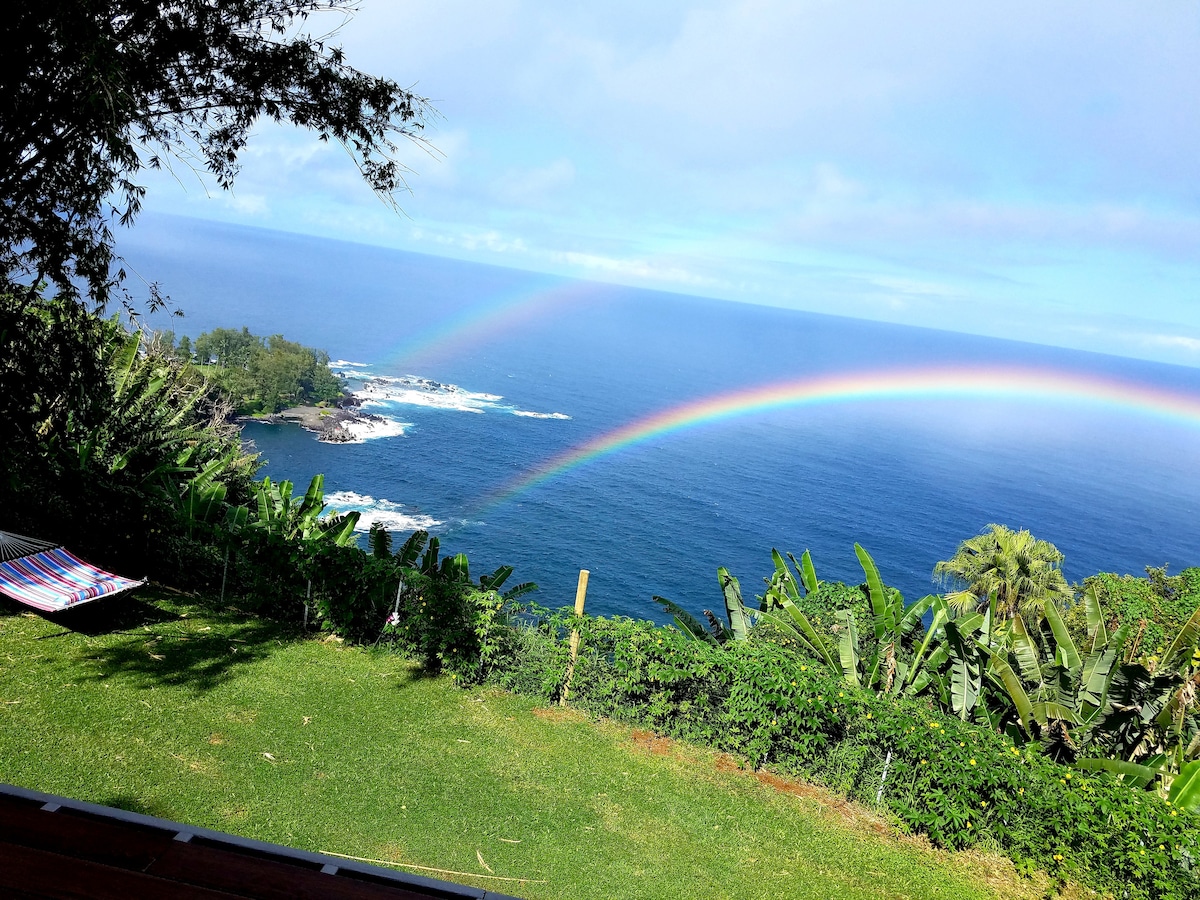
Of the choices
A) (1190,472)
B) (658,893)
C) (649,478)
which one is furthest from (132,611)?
(1190,472)

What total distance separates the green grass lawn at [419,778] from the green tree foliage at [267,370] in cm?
7626

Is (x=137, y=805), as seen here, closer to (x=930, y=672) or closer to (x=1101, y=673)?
(x=930, y=672)

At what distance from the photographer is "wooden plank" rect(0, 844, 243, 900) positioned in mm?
2475

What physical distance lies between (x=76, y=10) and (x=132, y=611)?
6856 millimetres

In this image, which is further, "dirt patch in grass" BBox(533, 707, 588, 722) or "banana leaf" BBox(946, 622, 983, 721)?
"dirt patch in grass" BBox(533, 707, 588, 722)

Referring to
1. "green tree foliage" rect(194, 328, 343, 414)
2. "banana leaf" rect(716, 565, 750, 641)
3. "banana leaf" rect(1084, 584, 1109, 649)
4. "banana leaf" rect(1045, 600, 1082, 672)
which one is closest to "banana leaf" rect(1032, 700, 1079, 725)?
"banana leaf" rect(1045, 600, 1082, 672)

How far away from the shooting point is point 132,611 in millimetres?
9812

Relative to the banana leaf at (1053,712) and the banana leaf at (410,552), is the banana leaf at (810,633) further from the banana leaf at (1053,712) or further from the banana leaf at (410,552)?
the banana leaf at (410,552)

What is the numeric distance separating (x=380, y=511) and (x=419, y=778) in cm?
4963

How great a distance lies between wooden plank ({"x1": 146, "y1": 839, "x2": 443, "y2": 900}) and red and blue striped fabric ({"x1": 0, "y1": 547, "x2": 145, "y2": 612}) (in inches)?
289

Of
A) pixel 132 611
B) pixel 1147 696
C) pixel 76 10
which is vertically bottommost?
pixel 132 611

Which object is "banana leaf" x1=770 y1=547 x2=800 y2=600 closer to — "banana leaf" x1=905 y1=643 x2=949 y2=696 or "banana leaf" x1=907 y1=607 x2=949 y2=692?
"banana leaf" x1=907 y1=607 x2=949 y2=692

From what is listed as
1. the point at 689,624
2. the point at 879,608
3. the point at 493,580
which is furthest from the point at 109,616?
the point at 879,608

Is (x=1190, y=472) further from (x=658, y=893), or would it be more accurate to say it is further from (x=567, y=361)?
(x=658, y=893)
